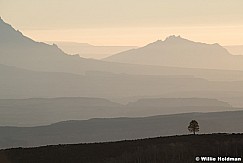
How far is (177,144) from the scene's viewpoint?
69625 millimetres

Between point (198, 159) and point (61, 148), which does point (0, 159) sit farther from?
point (198, 159)

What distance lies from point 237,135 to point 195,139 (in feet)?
21.8

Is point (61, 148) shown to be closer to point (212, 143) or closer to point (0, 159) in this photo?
point (0, 159)

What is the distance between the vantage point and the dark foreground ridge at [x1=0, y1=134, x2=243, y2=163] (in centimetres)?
6531

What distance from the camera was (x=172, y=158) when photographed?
63.9 meters

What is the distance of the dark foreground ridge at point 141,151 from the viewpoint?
6531 cm

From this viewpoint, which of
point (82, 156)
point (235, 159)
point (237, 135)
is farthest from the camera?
point (237, 135)

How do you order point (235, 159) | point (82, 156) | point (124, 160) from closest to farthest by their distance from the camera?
point (235, 159) < point (124, 160) < point (82, 156)

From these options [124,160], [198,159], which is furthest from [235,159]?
[124,160]

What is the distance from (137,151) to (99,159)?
4824mm

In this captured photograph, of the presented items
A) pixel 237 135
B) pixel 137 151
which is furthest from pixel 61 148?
pixel 237 135

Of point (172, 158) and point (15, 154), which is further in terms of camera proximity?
point (15, 154)

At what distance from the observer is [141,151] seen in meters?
68.8

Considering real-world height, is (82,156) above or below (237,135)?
below
